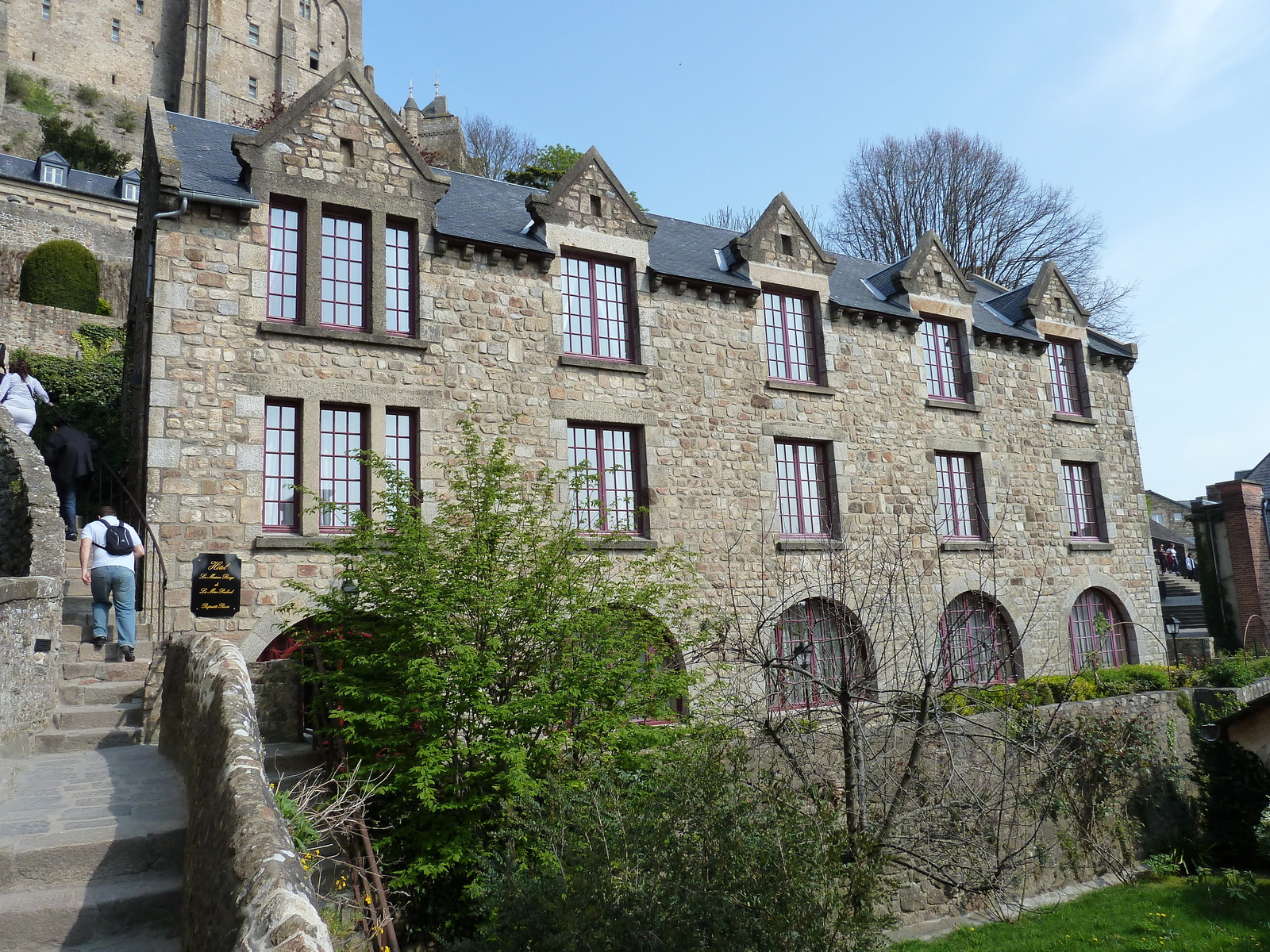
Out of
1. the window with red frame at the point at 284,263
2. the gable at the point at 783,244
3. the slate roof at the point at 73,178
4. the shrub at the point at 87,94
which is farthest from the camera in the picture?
the shrub at the point at 87,94

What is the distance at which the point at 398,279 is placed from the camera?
445 inches

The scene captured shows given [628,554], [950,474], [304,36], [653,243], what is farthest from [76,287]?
[304,36]

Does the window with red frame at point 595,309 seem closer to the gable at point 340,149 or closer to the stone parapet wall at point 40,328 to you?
the gable at point 340,149

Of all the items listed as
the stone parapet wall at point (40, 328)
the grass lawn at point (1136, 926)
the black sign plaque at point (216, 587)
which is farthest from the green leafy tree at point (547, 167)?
the grass lawn at point (1136, 926)

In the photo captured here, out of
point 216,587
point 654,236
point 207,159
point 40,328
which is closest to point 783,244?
point 654,236

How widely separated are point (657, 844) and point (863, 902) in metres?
1.51

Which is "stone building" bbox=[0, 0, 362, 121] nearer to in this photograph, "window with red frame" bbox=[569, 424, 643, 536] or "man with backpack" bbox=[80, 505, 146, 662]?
"window with red frame" bbox=[569, 424, 643, 536]

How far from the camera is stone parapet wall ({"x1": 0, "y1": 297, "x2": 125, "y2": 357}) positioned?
22.4 metres

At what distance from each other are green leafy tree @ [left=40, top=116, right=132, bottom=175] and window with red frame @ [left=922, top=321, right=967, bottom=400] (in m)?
40.9

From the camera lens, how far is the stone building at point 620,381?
32.3ft

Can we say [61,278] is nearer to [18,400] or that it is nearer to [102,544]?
[18,400]

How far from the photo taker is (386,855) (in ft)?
21.1

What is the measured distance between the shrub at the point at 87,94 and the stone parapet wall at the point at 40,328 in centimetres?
3441

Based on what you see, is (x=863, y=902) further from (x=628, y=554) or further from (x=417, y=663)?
(x=628, y=554)
